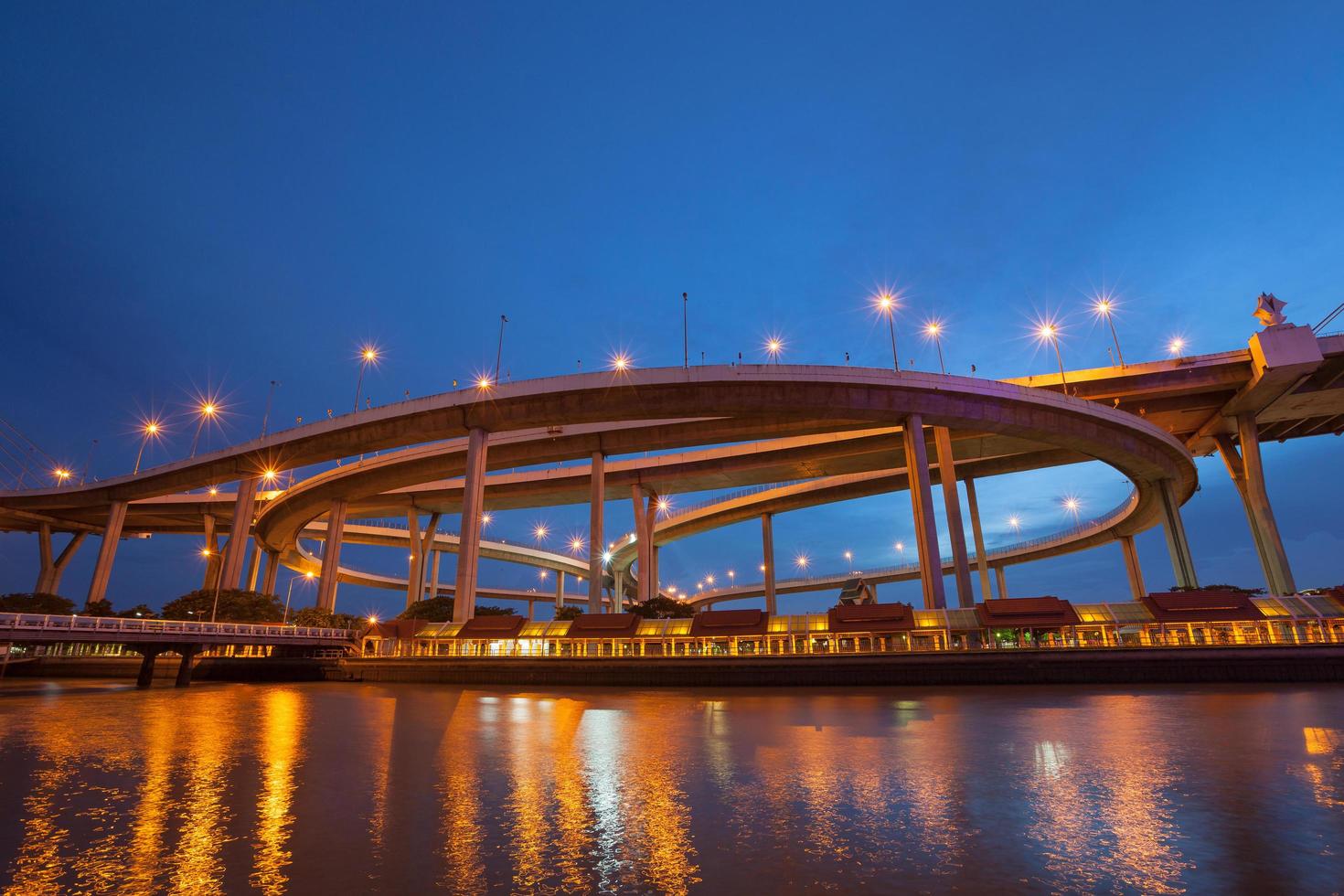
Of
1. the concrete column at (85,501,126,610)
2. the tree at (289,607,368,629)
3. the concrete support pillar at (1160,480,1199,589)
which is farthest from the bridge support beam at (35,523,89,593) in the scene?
the concrete support pillar at (1160,480,1199,589)

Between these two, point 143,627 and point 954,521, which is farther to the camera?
point 954,521

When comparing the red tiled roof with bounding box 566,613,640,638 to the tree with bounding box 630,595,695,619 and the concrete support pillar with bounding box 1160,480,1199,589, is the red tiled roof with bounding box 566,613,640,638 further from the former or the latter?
the concrete support pillar with bounding box 1160,480,1199,589

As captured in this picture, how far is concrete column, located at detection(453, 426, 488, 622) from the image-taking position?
161ft

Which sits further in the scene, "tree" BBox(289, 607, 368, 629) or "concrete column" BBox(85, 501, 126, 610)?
"concrete column" BBox(85, 501, 126, 610)

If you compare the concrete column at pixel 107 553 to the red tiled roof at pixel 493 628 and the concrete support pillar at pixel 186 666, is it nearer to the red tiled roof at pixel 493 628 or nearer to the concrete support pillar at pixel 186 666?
the concrete support pillar at pixel 186 666

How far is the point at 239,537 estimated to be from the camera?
6347 centimetres

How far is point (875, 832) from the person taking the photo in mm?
7660

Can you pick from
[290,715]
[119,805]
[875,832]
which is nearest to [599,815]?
[875,832]

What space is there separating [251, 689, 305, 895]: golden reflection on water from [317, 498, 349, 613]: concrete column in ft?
176

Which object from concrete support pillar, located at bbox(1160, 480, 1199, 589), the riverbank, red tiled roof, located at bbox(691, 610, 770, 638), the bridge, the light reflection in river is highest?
the bridge

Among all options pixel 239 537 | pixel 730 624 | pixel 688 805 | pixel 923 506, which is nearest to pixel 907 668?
pixel 730 624

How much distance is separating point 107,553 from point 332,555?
26.0 m

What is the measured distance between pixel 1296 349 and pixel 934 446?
86.0 ft

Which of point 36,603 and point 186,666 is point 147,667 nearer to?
point 186,666
